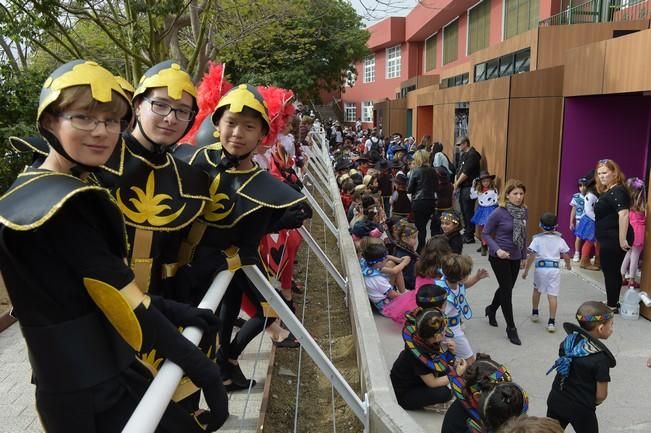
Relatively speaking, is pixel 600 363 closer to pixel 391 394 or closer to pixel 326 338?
pixel 391 394

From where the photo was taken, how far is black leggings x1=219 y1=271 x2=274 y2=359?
3402 mm

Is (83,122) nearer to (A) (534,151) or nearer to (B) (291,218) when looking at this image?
(B) (291,218)

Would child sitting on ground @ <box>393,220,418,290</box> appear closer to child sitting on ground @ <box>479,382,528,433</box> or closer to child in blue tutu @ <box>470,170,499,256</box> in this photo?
child in blue tutu @ <box>470,170,499,256</box>

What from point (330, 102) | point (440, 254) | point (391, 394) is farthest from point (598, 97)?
point (330, 102)

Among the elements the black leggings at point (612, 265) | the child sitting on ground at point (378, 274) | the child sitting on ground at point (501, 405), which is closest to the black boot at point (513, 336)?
the child sitting on ground at point (378, 274)

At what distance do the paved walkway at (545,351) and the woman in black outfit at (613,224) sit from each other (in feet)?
1.66

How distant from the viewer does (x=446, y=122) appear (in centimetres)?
1561

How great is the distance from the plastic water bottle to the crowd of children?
13.1 inches

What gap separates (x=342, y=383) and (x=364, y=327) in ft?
3.55

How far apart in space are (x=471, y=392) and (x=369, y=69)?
46973 mm

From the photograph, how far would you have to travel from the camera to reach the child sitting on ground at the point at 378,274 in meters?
5.65

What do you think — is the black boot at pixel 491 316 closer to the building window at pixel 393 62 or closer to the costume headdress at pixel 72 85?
the costume headdress at pixel 72 85

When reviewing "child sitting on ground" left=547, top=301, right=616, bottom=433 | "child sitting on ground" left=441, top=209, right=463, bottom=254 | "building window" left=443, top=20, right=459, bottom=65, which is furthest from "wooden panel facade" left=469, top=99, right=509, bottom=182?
"building window" left=443, top=20, right=459, bottom=65

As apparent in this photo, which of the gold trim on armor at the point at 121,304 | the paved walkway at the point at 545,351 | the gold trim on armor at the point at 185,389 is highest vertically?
the gold trim on armor at the point at 121,304
